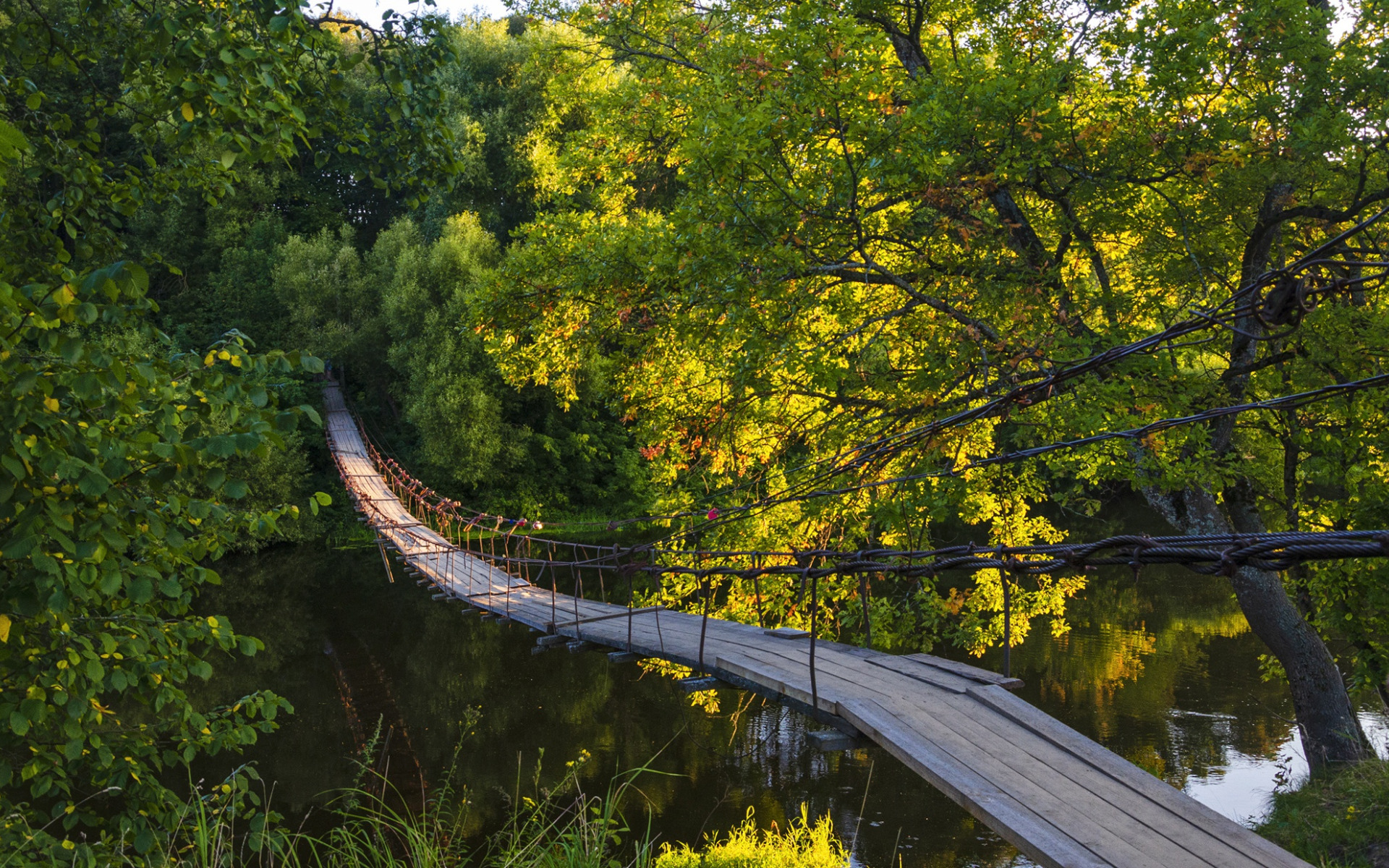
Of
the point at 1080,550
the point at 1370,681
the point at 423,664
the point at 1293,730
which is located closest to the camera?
→ the point at 1080,550

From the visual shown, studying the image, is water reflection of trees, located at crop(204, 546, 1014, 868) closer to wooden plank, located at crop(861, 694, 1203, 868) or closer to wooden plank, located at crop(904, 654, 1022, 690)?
wooden plank, located at crop(904, 654, 1022, 690)

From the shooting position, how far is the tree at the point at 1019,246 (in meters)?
5.19

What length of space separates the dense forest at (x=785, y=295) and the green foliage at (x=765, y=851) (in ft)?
5.86

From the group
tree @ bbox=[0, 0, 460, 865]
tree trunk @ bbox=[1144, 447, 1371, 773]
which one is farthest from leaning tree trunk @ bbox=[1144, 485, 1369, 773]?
tree @ bbox=[0, 0, 460, 865]

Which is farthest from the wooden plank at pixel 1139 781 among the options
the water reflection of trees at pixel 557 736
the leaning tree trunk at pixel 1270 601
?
the water reflection of trees at pixel 557 736

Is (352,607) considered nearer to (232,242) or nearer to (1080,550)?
(232,242)

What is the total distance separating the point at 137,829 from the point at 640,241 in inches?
174

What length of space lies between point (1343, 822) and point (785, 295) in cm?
410

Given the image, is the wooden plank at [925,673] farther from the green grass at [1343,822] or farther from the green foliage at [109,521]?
the green foliage at [109,521]

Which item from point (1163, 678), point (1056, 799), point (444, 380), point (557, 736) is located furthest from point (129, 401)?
point (444, 380)

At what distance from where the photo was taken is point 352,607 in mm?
16703

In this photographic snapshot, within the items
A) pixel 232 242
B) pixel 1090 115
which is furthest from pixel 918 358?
pixel 232 242

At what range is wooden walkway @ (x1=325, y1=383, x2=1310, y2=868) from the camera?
2344 mm

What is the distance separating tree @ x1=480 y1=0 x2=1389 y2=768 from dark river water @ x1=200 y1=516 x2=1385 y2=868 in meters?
2.56
